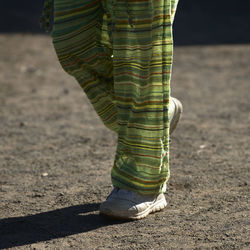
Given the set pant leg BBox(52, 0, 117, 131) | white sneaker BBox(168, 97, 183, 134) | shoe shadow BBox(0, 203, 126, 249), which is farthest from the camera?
white sneaker BBox(168, 97, 183, 134)

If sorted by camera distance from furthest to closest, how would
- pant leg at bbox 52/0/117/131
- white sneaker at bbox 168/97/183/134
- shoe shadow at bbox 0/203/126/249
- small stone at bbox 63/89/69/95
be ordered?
small stone at bbox 63/89/69/95
white sneaker at bbox 168/97/183/134
pant leg at bbox 52/0/117/131
shoe shadow at bbox 0/203/126/249

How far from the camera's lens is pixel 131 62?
269 centimetres

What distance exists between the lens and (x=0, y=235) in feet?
8.77

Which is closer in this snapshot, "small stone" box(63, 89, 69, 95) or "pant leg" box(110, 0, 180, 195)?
"pant leg" box(110, 0, 180, 195)

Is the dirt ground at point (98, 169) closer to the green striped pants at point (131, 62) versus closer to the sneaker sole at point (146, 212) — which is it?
the sneaker sole at point (146, 212)

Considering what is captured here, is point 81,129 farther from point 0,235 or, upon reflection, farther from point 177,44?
point 177,44

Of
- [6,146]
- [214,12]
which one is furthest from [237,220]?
[214,12]

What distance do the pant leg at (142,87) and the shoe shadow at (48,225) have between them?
26cm

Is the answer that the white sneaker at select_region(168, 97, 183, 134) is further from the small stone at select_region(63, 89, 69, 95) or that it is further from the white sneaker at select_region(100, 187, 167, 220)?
the small stone at select_region(63, 89, 69, 95)

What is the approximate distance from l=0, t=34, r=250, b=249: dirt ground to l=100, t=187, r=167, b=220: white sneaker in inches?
1.8

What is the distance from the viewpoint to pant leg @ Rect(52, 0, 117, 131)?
2.75m

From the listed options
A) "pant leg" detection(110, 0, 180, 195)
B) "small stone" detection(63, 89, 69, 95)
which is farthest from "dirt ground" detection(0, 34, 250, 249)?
"pant leg" detection(110, 0, 180, 195)

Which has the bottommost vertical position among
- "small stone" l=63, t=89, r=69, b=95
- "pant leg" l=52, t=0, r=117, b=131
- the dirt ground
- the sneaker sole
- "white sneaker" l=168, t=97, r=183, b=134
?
"small stone" l=63, t=89, r=69, b=95

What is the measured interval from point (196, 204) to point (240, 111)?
7.96 feet
